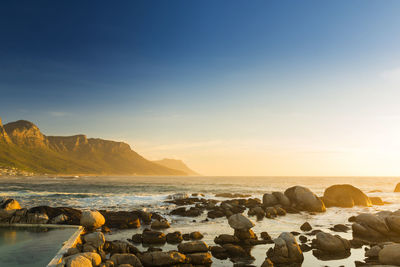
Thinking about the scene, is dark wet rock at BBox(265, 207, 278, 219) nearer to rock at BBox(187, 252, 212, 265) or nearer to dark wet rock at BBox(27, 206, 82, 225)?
rock at BBox(187, 252, 212, 265)

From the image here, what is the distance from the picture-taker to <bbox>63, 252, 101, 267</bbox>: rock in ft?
36.5

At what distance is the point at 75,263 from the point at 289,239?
35.6 ft

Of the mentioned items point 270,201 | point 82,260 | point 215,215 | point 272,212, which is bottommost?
point 215,215

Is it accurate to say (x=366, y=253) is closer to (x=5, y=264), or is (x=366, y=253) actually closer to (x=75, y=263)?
(x=75, y=263)

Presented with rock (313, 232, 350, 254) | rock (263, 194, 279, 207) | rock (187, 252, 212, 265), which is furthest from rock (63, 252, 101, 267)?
rock (263, 194, 279, 207)

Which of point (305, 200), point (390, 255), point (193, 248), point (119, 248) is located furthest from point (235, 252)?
point (305, 200)

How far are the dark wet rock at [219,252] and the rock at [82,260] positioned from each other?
6.24 m

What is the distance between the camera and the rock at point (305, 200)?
35375 mm

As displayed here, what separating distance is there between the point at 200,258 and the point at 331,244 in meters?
8.34

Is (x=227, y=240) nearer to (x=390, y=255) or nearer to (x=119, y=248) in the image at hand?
(x=119, y=248)

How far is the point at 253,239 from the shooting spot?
60.0 ft

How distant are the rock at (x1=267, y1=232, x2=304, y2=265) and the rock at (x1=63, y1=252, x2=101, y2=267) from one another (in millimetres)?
8834

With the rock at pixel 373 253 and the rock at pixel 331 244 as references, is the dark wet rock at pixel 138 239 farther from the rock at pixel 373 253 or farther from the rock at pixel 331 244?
the rock at pixel 373 253

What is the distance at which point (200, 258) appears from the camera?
13.7 metres
